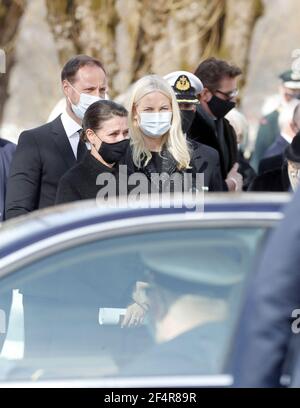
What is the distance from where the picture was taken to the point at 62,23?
17.9 meters

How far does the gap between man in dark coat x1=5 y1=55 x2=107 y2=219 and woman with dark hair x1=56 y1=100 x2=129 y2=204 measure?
25 centimetres

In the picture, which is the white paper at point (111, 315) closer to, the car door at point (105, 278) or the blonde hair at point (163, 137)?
the car door at point (105, 278)

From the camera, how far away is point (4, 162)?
25.1 feet

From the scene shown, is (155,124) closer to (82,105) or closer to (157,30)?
(82,105)

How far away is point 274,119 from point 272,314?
28.3 feet

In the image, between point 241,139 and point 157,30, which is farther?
point 157,30

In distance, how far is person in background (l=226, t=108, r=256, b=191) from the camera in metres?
9.83

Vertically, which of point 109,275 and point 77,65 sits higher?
point 77,65

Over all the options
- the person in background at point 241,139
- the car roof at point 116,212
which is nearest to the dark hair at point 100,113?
the car roof at point 116,212

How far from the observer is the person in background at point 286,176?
7336mm

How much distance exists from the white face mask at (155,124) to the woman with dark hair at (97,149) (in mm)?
123

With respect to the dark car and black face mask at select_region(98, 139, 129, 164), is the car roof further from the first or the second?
black face mask at select_region(98, 139, 129, 164)

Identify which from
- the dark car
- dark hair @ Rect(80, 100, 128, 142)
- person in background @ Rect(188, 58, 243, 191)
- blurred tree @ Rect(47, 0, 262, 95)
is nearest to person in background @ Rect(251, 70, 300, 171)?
person in background @ Rect(188, 58, 243, 191)

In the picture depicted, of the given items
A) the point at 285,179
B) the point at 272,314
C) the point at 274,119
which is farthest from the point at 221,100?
the point at 272,314
